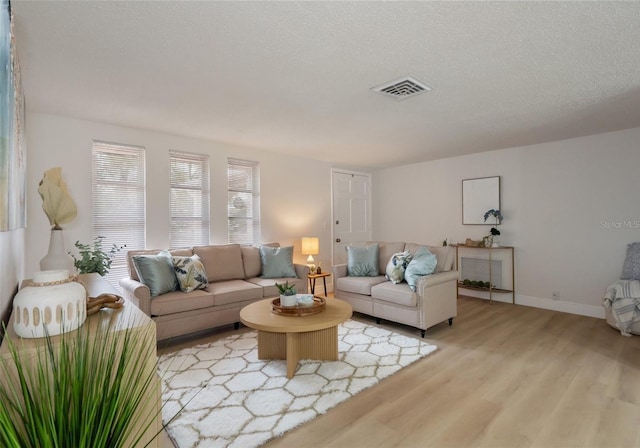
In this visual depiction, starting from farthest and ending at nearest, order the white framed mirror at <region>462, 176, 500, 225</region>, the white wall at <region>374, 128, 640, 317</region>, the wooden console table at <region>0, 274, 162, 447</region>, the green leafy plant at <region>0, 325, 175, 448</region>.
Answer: the white framed mirror at <region>462, 176, 500, 225</region>, the white wall at <region>374, 128, 640, 317</region>, the wooden console table at <region>0, 274, 162, 447</region>, the green leafy plant at <region>0, 325, 175, 448</region>

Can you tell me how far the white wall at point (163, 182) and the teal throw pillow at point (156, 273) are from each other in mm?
693

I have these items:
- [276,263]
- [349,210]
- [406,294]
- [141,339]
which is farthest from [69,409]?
[349,210]

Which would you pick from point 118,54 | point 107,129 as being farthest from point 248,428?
point 107,129

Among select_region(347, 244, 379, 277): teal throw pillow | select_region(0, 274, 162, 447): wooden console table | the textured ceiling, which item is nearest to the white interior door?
select_region(347, 244, 379, 277): teal throw pillow

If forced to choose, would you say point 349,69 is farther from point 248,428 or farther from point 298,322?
point 248,428

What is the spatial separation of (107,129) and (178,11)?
2606 mm

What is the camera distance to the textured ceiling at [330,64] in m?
1.73

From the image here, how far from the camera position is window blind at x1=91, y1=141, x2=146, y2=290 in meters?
3.69

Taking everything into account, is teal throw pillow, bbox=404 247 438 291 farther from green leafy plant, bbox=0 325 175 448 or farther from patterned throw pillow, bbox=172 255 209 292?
green leafy plant, bbox=0 325 175 448

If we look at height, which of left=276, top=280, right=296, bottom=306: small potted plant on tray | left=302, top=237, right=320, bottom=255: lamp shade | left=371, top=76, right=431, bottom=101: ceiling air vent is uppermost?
left=371, top=76, right=431, bottom=101: ceiling air vent

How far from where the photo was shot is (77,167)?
11.5 ft

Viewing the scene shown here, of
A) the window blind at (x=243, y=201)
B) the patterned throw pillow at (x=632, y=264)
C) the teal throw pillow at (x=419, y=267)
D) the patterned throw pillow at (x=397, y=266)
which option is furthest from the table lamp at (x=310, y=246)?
the patterned throw pillow at (x=632, y=264)

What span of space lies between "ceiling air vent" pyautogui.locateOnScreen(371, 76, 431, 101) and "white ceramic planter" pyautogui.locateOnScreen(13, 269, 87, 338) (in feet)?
7.89

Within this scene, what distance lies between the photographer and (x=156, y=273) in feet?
10.9
